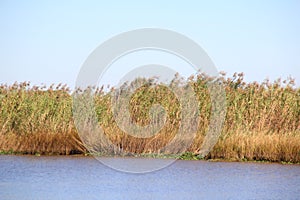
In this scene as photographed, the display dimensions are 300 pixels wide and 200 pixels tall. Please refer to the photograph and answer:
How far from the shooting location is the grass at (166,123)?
1523 cm

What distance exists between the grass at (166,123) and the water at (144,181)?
2.53 feet

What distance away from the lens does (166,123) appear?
17.0 meters

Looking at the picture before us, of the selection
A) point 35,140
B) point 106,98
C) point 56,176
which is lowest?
point 56,176

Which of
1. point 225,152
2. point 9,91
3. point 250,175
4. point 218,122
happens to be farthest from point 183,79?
point 250,175

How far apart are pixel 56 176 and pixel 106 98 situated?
613 cm

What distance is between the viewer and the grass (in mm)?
15227

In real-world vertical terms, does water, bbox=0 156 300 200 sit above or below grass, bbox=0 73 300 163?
below

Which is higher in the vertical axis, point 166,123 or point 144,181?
point 166,123

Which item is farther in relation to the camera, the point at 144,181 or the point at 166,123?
the point at 166,123

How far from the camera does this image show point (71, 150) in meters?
16.1

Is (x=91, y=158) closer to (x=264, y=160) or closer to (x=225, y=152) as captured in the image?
(x=225, y=152)

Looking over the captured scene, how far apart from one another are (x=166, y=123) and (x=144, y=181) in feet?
17.5

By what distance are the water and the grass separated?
772mm

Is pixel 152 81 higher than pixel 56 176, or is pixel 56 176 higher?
pixel 152 81
